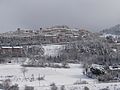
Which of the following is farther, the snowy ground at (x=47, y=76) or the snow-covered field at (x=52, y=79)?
the snowy ground at (x=47, y=76)

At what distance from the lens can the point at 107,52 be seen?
34.0 m

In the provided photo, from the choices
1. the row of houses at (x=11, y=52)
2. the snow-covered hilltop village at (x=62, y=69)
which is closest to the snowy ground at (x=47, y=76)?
the snow-covered hilltop village at (x=62, y=69)

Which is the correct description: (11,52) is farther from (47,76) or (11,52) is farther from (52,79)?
(52,79)

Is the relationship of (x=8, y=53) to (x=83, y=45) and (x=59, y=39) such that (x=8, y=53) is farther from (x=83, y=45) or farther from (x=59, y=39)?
(x=59, y=39)

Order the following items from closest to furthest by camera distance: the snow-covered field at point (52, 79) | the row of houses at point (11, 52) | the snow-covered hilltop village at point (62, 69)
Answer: the snow-covered field at point (52, 79), the snow-covered hilltop village at point (62, 69), the row of houses at point (11, 52)

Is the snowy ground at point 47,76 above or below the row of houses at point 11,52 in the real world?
below

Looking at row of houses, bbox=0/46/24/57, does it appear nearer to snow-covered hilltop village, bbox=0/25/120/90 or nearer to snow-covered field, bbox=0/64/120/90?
snow-covered hilltop village, bbox=0/25/120/90

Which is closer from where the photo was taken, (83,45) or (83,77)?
(83,77)

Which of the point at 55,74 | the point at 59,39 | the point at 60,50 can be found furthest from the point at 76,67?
the point at 59,39

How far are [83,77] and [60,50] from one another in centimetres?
1595

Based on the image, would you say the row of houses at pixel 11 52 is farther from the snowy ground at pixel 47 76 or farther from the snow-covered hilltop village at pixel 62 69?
the snowy ground at pixel 47 76

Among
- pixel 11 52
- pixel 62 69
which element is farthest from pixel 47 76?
pixel 11 52

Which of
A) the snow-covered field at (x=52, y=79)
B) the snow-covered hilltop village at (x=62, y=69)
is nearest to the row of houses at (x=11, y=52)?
the snow-covered hilltop village at (x=62, y=69)

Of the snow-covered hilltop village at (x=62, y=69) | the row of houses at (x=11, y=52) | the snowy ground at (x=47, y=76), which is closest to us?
the snow-covered hilltop village at (x=62, y=69)
